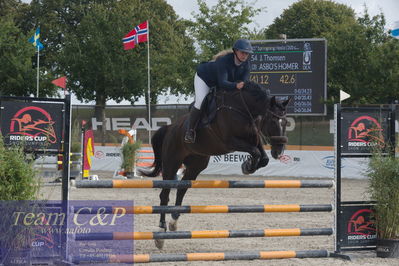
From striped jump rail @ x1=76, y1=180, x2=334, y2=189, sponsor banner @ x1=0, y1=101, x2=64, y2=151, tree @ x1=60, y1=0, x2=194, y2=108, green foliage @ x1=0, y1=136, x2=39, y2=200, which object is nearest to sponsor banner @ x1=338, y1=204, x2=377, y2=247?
striped jump rail @ x1=76, y1=180, x2=334, y2=189

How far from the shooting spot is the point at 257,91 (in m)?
6.00

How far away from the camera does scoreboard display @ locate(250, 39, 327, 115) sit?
16.0 metres

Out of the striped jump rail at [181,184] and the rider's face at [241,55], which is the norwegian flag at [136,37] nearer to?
the rider's face at [241,55]

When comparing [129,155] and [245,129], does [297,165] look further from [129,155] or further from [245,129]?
[245,129]

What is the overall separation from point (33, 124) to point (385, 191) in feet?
11.4

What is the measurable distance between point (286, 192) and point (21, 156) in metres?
9.92

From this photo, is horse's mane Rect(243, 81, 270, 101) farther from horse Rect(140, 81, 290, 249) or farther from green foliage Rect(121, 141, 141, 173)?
green foliage Rect(121, 141, 141, 173)

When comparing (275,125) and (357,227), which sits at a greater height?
(275,125)

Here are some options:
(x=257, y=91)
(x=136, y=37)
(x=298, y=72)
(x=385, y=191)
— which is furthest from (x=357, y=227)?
(x=136, y=37)

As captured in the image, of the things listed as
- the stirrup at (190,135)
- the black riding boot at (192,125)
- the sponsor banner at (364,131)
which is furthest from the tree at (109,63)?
the sponsor banner at (364,131)

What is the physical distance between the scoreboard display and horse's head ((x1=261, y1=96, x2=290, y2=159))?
33.7 feet

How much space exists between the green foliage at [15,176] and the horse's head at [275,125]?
2.21 metres

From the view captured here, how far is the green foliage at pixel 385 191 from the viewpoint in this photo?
19.8ft

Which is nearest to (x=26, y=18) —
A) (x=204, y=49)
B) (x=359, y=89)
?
(x=204, y=49)
